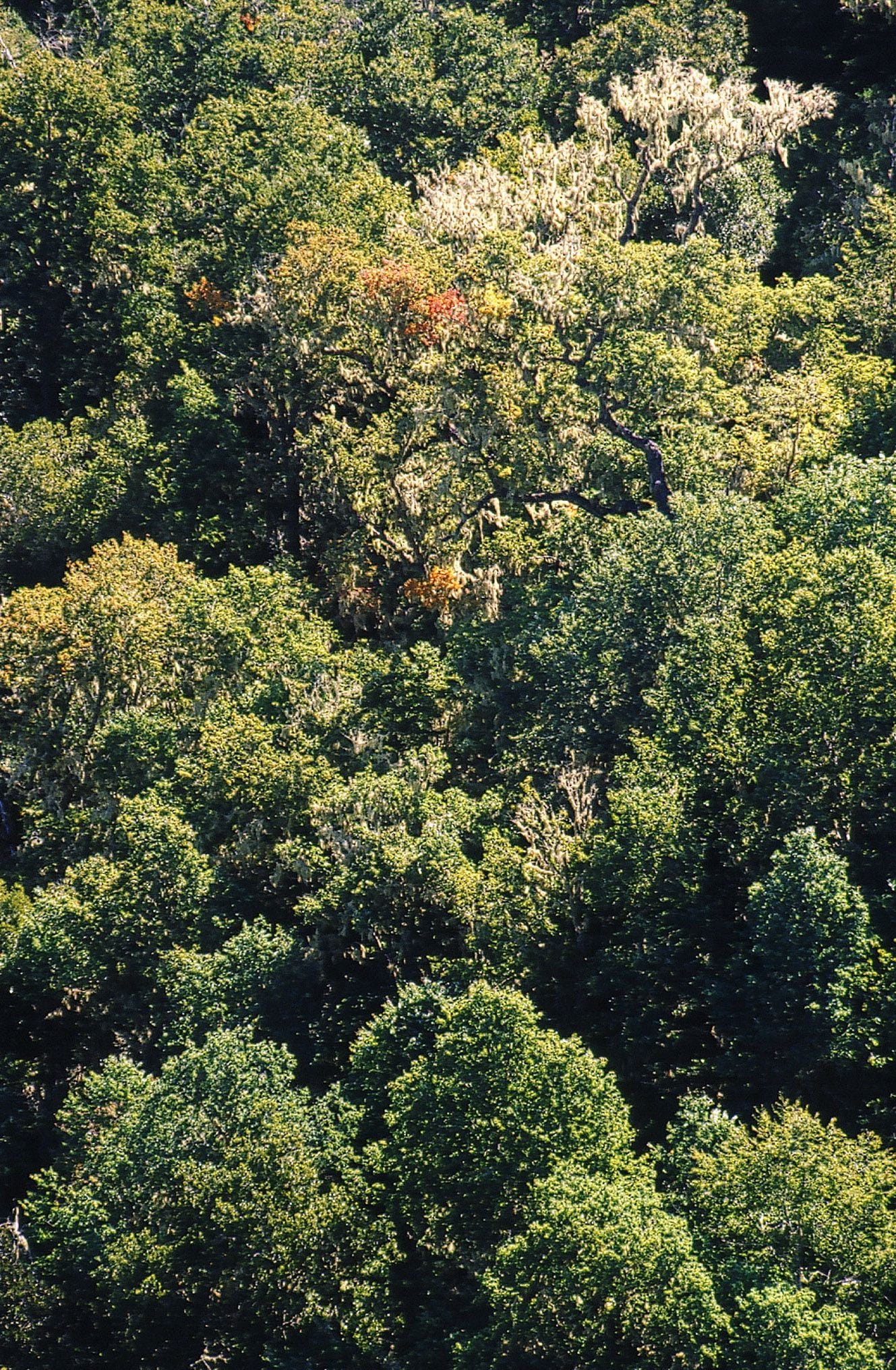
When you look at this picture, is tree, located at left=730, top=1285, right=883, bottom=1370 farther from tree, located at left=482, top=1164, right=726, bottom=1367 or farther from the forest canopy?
tree, located at left=482, top=1164, right=726, bottom=1367

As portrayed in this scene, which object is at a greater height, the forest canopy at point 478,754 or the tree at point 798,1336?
the forest canopy at point 478,754

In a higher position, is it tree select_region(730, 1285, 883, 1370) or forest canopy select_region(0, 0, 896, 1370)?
forest canopy select_region(0, 0, 896, 1370)

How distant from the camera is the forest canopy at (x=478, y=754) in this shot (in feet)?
118

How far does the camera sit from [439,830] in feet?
144

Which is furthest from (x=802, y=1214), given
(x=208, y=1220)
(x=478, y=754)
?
(x=478, y=754)

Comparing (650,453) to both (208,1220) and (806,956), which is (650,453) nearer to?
(806,956)

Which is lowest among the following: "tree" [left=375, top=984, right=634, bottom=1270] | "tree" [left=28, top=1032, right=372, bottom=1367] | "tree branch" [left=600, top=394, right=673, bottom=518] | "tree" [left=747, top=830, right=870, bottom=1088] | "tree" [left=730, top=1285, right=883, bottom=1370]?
"tree" [left=28, top=1032, right=372, bottom=1367]

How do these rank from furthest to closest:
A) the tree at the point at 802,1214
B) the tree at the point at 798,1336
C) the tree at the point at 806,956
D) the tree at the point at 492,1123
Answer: the tree at the point at 806,956 < the tree at the point at 492,1123 < the tree at the point at 802,1214 < the tree at the point at 798,1336

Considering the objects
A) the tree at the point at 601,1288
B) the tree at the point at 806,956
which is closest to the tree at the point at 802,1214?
Result: the tree at the point at 601,1288

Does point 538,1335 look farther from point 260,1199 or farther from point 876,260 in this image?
point 876,260

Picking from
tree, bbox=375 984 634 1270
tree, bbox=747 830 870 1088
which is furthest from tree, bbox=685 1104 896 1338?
tree, bbox=747 830 870 1088

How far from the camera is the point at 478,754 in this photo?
50406mm

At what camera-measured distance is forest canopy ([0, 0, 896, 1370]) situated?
35844 millimetres

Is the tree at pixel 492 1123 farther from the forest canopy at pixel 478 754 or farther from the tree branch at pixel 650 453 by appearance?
the tree branch at pixel 650 453
